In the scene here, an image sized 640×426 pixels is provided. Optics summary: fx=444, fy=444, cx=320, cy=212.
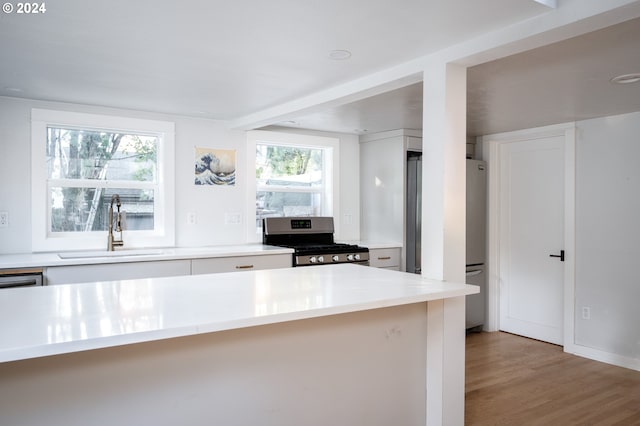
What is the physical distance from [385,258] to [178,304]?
2.98 metres

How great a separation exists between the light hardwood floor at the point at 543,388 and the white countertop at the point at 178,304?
1339 mm

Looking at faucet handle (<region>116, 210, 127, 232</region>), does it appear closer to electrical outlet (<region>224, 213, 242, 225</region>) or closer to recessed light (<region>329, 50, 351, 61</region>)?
electrical outlet (<region>224, 213, 242, 225</region>)

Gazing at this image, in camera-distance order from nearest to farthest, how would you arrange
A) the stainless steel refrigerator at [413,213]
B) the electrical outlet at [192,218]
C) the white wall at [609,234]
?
the white wall at [609,234], the electrical outlet at [192,218], the stainless steel refrigerator at [413,213]

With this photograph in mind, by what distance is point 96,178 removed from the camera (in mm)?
3625

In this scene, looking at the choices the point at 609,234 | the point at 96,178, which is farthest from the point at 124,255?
the point at 609,234

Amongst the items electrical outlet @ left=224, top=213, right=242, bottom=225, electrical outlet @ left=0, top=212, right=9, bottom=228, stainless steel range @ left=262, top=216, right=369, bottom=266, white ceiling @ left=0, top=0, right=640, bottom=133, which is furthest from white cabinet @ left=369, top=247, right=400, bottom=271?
electrical outlet @ left=0, top=212, right=9, bottom=228

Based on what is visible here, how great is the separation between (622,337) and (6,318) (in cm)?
434

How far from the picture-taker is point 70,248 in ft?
11.3

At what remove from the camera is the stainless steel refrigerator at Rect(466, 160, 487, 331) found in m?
4.65

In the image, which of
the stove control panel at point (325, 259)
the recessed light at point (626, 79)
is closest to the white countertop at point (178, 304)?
the stove control panel at point (325, 259)

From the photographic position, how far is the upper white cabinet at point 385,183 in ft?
14.7

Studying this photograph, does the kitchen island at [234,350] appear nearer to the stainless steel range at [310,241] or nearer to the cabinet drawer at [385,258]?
the stainless steel range at [310,241]

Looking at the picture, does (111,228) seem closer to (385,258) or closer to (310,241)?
(310,241)

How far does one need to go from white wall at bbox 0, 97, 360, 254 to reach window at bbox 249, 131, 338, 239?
163mm
